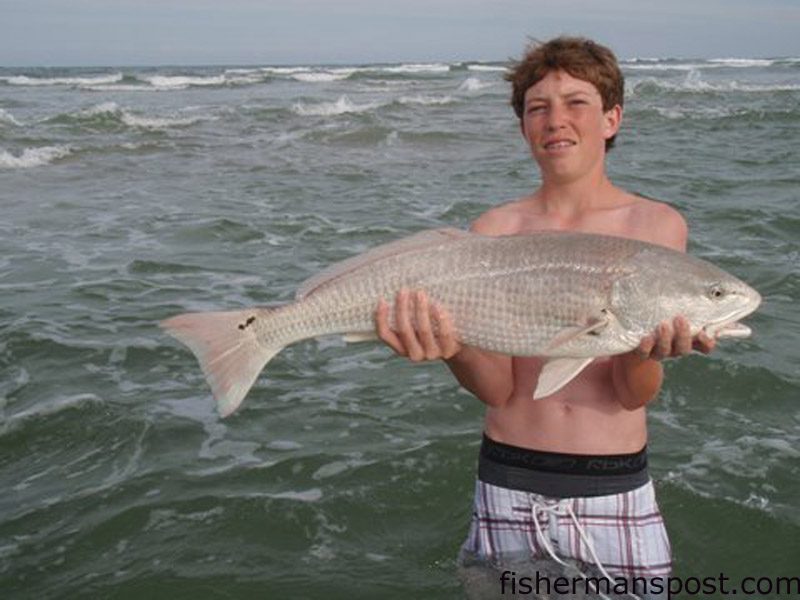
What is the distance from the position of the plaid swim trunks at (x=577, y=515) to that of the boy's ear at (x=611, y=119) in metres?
1.42

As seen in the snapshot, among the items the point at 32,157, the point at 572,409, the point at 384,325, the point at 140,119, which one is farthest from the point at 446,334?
the point at 140,119

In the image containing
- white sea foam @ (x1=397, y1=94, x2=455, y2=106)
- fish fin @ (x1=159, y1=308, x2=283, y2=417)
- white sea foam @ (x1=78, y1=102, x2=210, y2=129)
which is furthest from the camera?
white sea foam @ (x1=397, y1=94, x2=455, y2=106)

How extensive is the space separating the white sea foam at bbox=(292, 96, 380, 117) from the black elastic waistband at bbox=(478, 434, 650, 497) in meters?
22.9

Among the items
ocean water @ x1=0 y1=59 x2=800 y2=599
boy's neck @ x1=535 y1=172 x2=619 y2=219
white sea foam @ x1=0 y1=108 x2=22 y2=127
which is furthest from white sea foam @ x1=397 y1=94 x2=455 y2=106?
boy's neck @ x1=535 y1=172 x2=619 y2=219

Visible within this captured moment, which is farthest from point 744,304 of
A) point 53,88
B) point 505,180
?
point 53,88

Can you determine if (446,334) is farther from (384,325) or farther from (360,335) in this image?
(360,335)

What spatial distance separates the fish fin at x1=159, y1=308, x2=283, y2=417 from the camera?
11.6 ft

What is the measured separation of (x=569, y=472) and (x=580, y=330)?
0.77 metres

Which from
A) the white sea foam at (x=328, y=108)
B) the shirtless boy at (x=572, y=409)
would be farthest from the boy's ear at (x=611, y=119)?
the white sea foam at (x=328, y=108)

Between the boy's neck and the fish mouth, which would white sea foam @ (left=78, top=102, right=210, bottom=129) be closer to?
the boy's neck

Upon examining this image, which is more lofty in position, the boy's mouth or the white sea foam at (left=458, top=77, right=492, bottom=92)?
the boy's mouth

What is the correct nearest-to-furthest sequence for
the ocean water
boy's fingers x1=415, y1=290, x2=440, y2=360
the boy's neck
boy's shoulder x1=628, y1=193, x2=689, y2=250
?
1. boy's fingers x1=415, y1=290, x2=440, y2=360
2. boy's shoulder x1=628, y1=193, x2=689, y2=250
3. the boy's neck
4. the ocean water

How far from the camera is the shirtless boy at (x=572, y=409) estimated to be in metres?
3.71

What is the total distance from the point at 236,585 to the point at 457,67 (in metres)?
68.7
